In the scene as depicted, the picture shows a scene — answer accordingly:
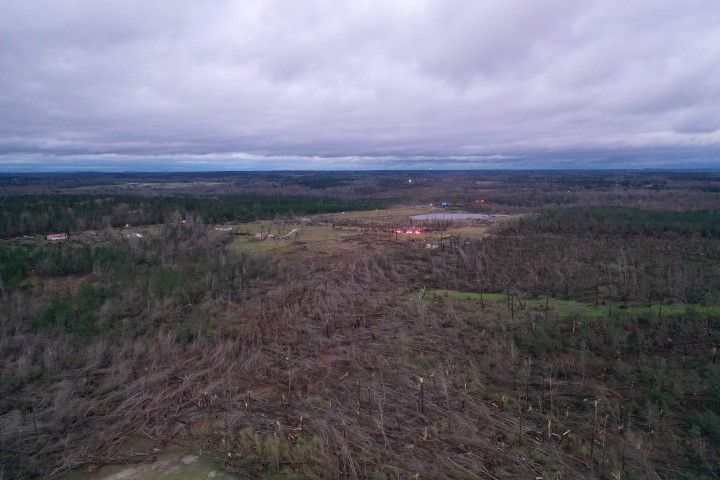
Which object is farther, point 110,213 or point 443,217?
point 443,217

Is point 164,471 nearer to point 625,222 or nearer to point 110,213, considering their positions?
point 625,222

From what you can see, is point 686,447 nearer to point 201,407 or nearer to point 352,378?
point 352,378

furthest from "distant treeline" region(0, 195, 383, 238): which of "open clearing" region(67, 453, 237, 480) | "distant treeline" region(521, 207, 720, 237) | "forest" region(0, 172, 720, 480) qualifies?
"open clearing" region(67, 453, 237, 480)

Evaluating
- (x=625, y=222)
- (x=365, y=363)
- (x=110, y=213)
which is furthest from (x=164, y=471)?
(x=110, y=213)

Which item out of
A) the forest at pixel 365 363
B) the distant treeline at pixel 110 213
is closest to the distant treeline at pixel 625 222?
the forest at pixel 365 363

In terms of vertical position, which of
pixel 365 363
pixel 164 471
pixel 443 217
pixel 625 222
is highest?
pixel 625 222

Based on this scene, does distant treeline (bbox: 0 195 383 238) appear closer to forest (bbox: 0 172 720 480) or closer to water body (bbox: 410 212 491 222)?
forest (bbox: 0 172 720 480)

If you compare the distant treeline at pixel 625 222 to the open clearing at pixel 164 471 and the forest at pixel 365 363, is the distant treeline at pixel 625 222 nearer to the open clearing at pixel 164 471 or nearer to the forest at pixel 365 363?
the forest at pixel 365 363
